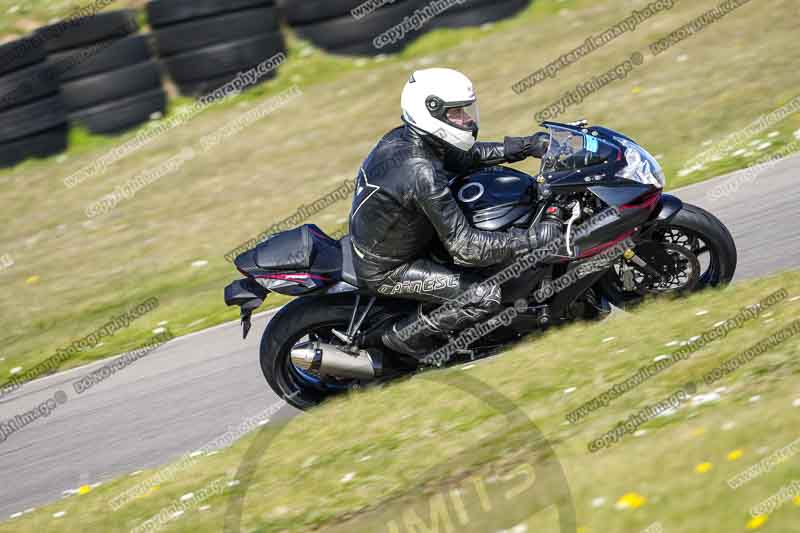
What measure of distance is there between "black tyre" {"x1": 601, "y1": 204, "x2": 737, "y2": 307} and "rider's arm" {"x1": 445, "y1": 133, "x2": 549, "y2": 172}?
3.11ft

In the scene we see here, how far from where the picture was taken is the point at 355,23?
13352mm

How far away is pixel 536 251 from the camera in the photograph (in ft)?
18.1

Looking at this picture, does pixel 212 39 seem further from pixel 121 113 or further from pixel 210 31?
pixel 121 113

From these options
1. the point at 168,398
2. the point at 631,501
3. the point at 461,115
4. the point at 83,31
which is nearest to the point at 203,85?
the point at 83,31

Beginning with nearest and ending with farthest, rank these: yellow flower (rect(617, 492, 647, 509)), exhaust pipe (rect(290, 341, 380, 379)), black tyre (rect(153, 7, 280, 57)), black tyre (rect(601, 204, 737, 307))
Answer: yellow flower (rect(617, 492, 647, 509)) → black tyre (rect(601, 204, 737, 307)) → exhaust pipe (rect(290, 341, 380, 379)) → black tyre (rect(153, 7, 280, 57))

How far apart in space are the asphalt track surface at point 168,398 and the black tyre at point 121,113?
20.0ft

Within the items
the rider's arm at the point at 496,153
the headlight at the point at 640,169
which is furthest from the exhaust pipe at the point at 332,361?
the headlight at the point at 640,169

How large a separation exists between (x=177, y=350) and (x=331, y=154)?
474 centimetres

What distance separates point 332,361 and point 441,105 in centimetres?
181

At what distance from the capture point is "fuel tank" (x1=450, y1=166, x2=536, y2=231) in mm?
5613

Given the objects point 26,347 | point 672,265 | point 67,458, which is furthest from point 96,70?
point 672,265

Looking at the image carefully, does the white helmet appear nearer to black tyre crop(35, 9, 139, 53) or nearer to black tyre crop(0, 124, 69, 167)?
black tyre crop(35, 9, 139, 53)

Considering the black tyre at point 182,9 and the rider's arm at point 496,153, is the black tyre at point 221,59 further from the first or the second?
the rider's arm at point 496,153

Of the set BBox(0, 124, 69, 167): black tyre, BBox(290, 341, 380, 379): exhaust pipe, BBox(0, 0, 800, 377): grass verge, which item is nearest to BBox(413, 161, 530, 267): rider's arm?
BBox(290, 341, 380, 379): exhaust pipe
